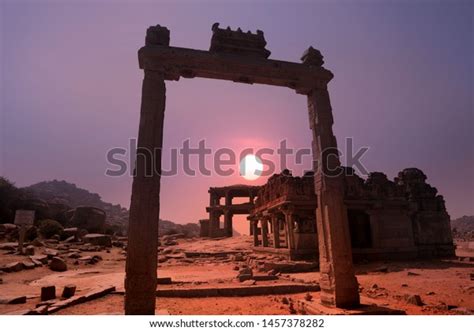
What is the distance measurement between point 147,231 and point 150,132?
78.2 inches

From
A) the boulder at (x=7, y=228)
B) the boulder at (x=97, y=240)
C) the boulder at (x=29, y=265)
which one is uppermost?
the boulder at (x=7, y=228)

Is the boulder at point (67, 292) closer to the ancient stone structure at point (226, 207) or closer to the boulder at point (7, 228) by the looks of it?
the boulder at point (7, 228)

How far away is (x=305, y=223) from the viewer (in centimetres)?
1764

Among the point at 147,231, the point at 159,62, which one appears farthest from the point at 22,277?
the point at 159,62

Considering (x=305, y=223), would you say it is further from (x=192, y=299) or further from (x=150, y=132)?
(x=150, y=132)

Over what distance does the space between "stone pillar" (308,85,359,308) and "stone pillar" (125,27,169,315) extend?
3683 millimetres

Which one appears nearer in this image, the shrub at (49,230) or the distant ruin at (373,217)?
the distant ruin at (373,217)

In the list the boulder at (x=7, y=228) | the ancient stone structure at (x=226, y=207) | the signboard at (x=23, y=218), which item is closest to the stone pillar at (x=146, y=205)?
the signboard at (x=23, y=218)

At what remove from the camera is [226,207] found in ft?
126

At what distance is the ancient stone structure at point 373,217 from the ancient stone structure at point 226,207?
56.4 ft

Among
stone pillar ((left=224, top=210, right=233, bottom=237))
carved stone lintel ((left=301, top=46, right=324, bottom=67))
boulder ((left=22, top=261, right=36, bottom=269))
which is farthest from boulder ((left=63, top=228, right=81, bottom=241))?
carved stone lintel ((left=301, top=46, right=324, bottom=67))

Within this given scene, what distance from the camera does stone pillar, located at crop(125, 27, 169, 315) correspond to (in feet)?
18.0

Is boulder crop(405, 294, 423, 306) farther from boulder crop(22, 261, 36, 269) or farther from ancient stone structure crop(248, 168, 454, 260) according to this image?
boulder crop(22, 261, 36, 269)

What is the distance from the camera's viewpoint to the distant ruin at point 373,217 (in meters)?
17.6
